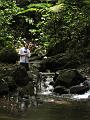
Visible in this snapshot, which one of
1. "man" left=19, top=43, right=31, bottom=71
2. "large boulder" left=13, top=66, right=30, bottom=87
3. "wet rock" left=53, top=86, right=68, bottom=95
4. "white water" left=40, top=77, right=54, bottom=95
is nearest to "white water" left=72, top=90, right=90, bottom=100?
"wet rock" left=53, top=86, right=68, bottom=95

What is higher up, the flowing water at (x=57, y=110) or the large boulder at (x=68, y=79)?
the flowing water at (x=57, y=110)

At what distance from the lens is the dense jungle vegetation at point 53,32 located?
792 inches

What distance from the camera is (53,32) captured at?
24891 mm

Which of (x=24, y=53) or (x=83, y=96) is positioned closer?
(x=83, y=96)

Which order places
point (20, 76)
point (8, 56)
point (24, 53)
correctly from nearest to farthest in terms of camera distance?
point (20, 76)
point (24, 53)
point (8, 56)

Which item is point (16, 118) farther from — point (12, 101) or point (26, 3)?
point (26, 3)

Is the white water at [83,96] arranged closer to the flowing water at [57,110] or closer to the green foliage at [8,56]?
the flowing water at [57,110]

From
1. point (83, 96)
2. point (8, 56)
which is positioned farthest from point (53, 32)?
point (83, 96)

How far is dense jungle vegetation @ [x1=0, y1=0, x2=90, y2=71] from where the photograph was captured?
20.1m

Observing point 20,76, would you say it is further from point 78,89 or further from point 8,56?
point 8,56

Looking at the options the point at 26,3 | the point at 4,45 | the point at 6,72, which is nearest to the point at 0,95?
the point at 6,72

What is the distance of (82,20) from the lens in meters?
22.6

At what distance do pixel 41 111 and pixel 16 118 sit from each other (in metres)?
1.33

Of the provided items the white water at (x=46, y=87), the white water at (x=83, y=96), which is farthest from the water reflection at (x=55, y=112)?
the white water at (x=46, y=87)
